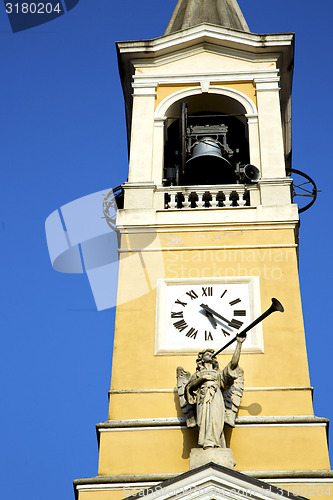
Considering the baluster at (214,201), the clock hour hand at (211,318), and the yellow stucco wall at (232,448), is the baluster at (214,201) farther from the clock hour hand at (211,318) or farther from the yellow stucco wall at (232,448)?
the yellow stucco wall at (232,448)

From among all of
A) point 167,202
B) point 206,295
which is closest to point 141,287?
point 206,295

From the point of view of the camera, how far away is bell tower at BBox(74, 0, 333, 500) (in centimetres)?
1585

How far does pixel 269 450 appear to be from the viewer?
1582 cm

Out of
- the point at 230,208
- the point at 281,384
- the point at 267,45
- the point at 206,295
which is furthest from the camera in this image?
the point at 267,45

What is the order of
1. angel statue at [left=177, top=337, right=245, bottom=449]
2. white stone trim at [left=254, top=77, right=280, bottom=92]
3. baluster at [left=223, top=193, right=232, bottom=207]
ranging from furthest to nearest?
white stone trim at [left=254, top=77, right=280, bottom=92] < baluster at [left=223, top=193, right=232, bottom=207] < angel statue at [left=177, top=337, right=245, bottom=449]

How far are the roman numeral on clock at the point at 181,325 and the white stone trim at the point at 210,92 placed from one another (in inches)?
225

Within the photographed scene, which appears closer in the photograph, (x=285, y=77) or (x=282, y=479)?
(x=282, y=479)

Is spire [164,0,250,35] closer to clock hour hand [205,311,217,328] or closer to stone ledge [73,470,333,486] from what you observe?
clock hour hand [205,311,217,328]

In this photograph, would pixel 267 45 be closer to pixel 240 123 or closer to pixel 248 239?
pixel 240 123

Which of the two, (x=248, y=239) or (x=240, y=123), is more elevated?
(x=240, y=123)

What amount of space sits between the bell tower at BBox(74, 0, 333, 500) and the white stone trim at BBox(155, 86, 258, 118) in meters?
0.03

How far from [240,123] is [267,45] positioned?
1.74 meters

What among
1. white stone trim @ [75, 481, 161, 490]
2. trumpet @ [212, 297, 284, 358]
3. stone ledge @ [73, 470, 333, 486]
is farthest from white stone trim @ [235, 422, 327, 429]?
white stone trim @ [75, 481, 161, 490]
